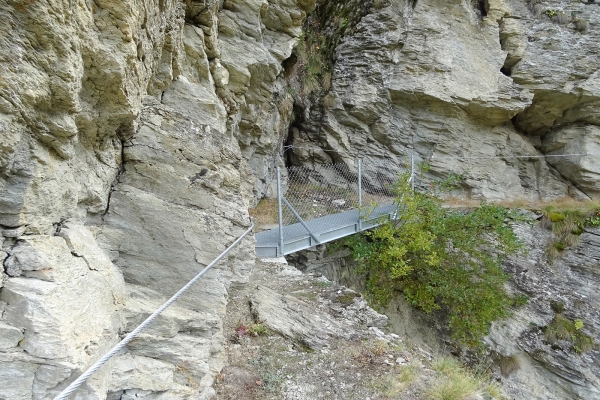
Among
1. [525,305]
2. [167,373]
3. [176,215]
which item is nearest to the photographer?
[167,373]

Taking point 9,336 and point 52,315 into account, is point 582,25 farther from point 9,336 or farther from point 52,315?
point 9,336

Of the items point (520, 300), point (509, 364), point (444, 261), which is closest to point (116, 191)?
point (444, 261)

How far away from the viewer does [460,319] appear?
22.2ft

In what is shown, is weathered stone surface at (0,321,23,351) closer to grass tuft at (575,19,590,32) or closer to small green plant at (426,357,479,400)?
small green plant at (426,357,479,400)

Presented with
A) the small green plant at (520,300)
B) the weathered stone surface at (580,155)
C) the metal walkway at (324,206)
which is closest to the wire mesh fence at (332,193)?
the metal walkway at (324,206)

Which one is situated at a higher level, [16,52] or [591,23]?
[591,23]

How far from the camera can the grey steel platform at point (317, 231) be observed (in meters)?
5.89

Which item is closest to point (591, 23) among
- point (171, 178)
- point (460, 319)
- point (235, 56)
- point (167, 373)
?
point (460, 319)

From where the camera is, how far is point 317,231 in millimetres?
6488

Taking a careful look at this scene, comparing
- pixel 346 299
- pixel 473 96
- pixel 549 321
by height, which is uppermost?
pixel 473 96

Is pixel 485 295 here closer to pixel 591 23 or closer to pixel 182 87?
pixel 182 87

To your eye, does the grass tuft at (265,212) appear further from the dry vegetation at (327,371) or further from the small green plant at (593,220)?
the small green plant at (593,220)

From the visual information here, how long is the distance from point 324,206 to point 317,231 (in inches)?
83.5

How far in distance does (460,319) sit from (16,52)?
747 cm
